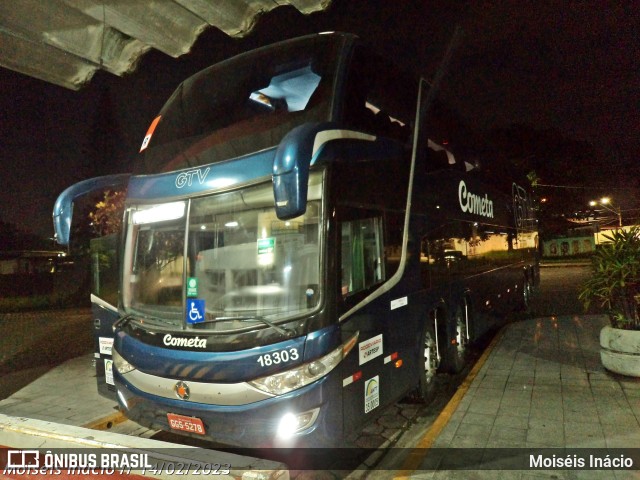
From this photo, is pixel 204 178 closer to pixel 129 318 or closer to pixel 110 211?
pixel 129 318

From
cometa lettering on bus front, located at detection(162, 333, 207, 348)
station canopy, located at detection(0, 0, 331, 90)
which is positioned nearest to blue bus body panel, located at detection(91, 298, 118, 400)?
cometa lettering on bus front, located at detection(162, 333, 207, 348)

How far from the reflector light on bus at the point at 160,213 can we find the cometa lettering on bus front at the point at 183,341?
3.91 ft

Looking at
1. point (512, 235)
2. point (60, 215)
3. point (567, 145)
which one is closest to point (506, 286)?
point (512, 235)

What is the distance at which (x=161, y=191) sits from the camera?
489 cm

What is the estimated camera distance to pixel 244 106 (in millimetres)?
5062

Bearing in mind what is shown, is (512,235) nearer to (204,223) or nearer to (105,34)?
(204,223)

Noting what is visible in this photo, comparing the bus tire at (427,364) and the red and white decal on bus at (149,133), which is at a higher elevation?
the red and white decal on bus at (149,133)

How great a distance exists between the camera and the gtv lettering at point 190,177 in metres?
4.57

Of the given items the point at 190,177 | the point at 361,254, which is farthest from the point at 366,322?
the point at 190,177

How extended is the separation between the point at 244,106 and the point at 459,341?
16.9 ft

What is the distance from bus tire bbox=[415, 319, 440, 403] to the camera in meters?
5.98

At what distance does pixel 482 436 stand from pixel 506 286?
6.82 meters

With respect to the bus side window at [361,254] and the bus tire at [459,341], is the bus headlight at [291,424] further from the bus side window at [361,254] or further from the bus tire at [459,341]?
the bus tire at [459,341]

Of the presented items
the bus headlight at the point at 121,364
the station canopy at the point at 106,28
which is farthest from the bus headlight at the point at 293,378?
the station canopy at the point at 106,28
